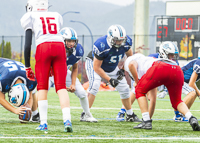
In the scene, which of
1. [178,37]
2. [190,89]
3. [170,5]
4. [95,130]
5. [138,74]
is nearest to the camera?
[95,130]

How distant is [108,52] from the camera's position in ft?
20.8

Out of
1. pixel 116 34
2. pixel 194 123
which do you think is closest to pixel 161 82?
pixel 194 123

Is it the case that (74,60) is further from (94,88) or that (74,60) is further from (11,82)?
(11,82)

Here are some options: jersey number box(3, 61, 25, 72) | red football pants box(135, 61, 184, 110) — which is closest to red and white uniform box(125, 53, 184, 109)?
red football pants box(135, 61, 184, 110)

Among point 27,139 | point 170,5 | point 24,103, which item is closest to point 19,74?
point 24,103

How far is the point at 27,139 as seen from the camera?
13.8 ft

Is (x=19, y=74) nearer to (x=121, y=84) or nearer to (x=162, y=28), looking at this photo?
(x=121, y=84)

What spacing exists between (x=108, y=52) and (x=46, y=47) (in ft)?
5.56

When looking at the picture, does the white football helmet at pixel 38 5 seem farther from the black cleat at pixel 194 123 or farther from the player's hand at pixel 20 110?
the black cleat at pixel 194 123

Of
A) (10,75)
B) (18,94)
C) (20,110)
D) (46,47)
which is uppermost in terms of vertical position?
(46,47)

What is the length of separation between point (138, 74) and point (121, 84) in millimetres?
478

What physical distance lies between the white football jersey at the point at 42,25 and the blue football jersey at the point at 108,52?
4.50ft

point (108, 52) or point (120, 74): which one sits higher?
point (108, 52)

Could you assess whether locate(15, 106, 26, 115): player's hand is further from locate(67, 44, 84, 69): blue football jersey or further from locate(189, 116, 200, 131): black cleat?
locate(189, 116, 200, 131): black cleat
